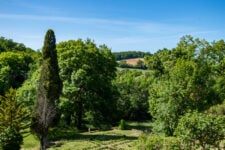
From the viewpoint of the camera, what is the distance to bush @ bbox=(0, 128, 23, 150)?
20906 millimetres

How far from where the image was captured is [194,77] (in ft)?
89.2

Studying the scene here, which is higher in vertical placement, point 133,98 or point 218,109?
point 133,98

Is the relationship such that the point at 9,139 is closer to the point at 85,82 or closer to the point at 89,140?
the point at 89,140

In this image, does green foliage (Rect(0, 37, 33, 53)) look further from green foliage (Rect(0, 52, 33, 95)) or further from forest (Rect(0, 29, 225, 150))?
forest (Rect(0, 29, 225, 150))

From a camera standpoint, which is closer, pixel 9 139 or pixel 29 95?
pixel 9 139

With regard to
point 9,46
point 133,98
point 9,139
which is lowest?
point 9,139

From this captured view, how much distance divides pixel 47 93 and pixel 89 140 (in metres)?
6.06

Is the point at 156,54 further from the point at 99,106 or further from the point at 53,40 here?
the point at 53,40

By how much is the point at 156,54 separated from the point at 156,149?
17491 mm

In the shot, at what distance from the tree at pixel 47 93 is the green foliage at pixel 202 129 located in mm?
12658

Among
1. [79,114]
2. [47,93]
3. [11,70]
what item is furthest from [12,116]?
[11,70]

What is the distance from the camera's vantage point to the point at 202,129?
15703 millimetres

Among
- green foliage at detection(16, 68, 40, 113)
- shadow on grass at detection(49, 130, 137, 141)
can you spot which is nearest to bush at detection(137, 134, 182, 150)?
shadow on grass at detection(49, 130, 137, 141)

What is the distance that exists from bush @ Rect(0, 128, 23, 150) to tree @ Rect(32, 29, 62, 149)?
2.89 m
